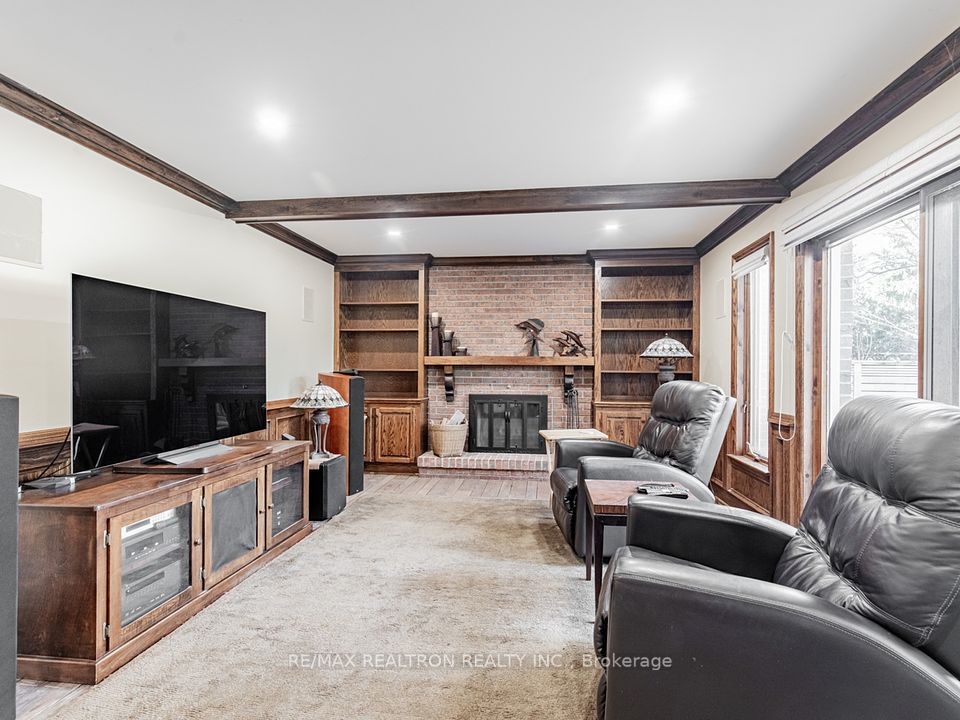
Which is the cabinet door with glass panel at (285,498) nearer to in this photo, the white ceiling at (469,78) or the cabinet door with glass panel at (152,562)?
the cabinet door with glass panel at (152,562)

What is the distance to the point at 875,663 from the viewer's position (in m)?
1.08

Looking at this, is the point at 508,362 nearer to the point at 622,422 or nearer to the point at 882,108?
the point at 622,422

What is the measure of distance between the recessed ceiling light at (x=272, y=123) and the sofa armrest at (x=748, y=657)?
2447mm

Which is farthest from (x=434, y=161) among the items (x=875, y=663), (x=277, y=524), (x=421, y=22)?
(x=875, y=663)

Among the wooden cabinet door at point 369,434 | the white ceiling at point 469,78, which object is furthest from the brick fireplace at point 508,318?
the white ceiling at point 469,78

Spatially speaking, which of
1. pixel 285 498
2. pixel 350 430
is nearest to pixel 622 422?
pixel 350 430

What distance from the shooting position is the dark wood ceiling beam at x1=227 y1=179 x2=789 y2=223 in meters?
3.34

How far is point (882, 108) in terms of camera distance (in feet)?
7.43

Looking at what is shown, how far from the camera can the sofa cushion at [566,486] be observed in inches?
122

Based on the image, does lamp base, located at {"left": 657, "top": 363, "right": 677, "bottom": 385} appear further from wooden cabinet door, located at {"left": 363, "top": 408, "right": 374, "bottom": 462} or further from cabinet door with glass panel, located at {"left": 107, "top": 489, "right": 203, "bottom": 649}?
cabinet door with glass panel, located at {"left": 107, "top": 489, "right": 203, "bottom": 649}

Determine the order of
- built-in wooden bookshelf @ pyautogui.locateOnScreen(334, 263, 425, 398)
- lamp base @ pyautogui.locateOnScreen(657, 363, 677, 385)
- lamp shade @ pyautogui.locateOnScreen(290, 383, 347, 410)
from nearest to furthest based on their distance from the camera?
lamp shade @ pyautogui.locateOnScreen(290, 383, 347, 410) → lamp base @ pyautogui.locateOnScreen(657, 363, 677, 385) → built-in wooden bookshelf @ pyautogui.locateOnScreen(334, 263, 425, 398)

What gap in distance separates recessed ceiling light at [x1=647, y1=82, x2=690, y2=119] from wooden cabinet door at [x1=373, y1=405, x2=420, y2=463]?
3854mm

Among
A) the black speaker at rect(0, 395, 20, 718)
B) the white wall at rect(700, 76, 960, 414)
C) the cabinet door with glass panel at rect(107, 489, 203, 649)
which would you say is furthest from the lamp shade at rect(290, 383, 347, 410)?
the white wall at rect(700, 76, 960, 414)

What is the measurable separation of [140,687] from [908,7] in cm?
346
